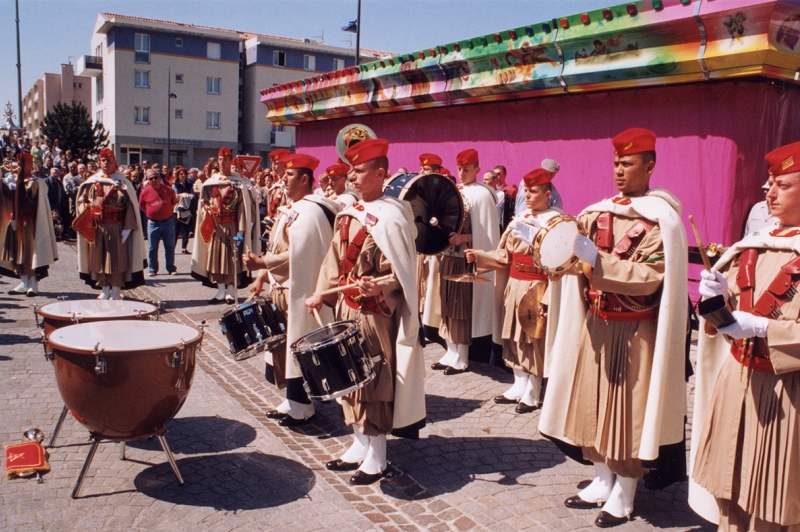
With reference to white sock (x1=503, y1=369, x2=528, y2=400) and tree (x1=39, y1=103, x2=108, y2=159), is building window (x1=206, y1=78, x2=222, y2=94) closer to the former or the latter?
tree (x1=39, y1=103, x2=108, y2=159)

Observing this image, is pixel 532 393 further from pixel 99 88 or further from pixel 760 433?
pixel 99 88

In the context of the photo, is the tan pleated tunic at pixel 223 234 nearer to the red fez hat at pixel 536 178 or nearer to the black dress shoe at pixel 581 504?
the red fez hat at pixel 536 178

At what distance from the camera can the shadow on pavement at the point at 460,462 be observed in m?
4.57

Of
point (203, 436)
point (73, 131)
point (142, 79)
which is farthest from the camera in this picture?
point (142, 79)

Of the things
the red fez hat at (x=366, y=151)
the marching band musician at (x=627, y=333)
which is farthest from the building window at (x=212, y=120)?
the marching band musician at (x=627, y=333)

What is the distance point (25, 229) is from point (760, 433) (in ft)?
34.4

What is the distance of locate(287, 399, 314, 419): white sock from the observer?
5639mm

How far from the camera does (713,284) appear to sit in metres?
3.04

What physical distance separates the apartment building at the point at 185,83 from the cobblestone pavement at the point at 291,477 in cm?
4161

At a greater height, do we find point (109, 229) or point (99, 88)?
point (99, 88)

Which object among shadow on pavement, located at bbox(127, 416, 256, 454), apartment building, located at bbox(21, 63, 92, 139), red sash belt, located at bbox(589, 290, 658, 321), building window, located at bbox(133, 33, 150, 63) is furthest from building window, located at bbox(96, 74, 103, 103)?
red sash belt, located at bbox(589, 290, 658, 321)

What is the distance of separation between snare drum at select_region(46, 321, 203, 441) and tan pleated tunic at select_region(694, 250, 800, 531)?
285 centimetres

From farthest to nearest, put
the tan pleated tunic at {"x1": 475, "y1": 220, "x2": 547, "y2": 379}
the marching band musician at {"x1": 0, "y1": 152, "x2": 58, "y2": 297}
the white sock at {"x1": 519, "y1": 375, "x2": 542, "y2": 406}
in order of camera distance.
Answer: the marching band musician at {"x1": 0, "y1": 152, "x2": 58, "y2": 297}
the white sock at {"x1": 519, "y1": 375, "x2": 542, "y2": 406}
the tan pleated tunic at {"x1": 475, "y1": 220, "x2": 547, "y2": 379}

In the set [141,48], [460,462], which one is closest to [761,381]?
[460,462]
